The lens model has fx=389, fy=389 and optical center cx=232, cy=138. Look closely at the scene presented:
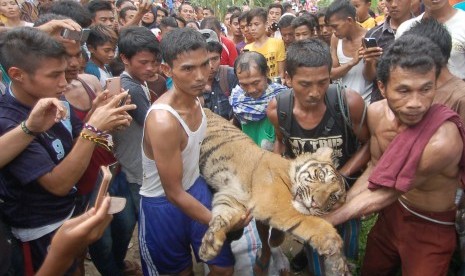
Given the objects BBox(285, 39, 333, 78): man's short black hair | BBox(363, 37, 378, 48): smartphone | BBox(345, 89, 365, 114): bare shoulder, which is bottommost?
BBox(345, 89, 365, 114): bare shoulder

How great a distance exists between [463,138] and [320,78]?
1.04 metres

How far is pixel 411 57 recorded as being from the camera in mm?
2371

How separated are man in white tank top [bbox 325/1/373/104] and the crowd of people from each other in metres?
0.52

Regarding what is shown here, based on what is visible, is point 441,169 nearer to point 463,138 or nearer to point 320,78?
point 463,138

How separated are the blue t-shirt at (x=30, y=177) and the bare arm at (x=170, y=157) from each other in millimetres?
584

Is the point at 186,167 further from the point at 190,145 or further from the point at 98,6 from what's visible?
the point at 98,6

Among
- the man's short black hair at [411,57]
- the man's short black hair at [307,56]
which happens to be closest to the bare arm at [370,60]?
the man's short black hair at [307,56]

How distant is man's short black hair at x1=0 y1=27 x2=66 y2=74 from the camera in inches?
90.2

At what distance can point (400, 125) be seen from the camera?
282 cm

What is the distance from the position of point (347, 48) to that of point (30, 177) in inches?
155

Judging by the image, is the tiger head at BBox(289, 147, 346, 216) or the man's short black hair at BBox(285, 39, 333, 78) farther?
the man's short black hair at BBox(285, 39, 333, 78)

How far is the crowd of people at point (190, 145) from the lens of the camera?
227 cm

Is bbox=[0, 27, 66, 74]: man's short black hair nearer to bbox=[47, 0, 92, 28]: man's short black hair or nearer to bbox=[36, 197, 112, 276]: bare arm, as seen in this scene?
bbox=[36, 197, 112, 276]: bare arm

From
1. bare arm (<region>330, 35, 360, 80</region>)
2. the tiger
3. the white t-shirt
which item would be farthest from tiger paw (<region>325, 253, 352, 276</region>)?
bare arm (<region>330, 35, 360, 80</region>)
